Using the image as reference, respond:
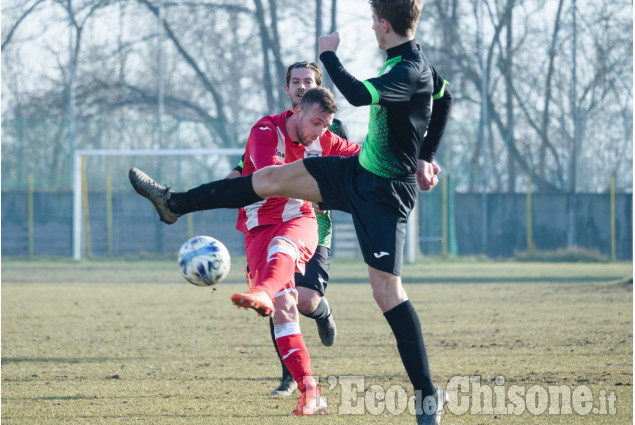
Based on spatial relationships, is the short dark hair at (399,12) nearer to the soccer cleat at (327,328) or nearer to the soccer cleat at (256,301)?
the soccer cleat at (256,301)

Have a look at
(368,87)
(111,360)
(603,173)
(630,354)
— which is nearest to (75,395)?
(111,360)

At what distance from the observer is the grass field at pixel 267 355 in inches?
192

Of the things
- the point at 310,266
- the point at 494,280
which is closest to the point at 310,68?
the point at 310,266

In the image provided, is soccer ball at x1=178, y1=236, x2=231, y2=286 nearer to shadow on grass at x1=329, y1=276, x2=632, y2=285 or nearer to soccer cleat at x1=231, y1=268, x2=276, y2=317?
soccer cleat at x1=231, y1=268, x2=276, y2=317

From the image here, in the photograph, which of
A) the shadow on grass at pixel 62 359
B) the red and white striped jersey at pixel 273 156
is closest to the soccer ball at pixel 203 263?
the red and white striped jersey at pixel 273 156

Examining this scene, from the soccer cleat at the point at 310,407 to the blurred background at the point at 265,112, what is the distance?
60.2ft

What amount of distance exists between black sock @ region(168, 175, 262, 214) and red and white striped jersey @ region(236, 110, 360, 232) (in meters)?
0.60

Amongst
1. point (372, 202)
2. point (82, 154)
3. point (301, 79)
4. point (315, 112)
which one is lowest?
point (372, 202)

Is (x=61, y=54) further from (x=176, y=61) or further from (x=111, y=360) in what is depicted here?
(x=111, y=360)

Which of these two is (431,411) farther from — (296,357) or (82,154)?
(82,154)

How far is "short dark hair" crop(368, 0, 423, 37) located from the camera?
4.34 meters

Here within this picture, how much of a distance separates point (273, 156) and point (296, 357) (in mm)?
1127

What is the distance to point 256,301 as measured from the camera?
14.0 feet

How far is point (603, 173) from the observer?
85.3 ft
